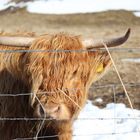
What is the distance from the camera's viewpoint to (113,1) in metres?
20.2

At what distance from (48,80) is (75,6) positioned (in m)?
16.1

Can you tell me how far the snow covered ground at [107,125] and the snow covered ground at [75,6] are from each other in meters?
10.6

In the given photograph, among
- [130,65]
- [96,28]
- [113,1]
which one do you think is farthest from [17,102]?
[113,1]

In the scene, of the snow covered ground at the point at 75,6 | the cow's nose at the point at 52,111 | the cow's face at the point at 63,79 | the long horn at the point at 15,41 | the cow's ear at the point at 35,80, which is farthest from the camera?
the snow covered ground at the point at 75,6

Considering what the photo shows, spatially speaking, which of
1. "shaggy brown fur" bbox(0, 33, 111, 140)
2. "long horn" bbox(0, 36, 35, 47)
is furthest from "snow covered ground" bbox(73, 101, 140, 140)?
"long horn" bbox(0, 36, 35, 47)

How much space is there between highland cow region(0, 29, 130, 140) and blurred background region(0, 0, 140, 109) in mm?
5068

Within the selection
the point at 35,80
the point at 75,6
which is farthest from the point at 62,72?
the point at 75,6

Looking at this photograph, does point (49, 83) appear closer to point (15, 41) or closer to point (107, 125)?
point (15, 41)

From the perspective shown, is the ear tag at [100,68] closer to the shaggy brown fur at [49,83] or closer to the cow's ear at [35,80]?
the shaggy brown fur at [49,83]

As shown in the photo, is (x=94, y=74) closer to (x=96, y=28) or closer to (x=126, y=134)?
(x=126, y=134)

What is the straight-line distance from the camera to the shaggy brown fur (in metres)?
4.16

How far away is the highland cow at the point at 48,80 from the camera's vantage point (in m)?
4.17

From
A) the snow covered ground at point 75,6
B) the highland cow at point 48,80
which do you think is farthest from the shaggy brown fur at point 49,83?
the snow covered ground at point 75,6

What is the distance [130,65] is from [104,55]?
18.4ft
